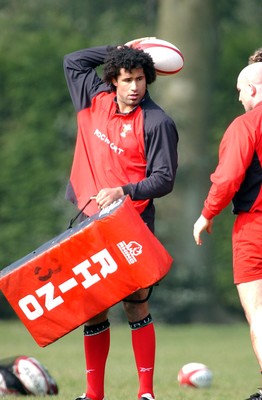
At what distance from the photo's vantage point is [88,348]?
705 cm

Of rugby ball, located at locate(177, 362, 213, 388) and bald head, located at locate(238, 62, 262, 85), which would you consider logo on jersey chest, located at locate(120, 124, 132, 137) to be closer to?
bald head, located at locate(238, 62, 262, 85)

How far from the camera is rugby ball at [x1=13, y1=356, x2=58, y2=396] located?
799 centimetres

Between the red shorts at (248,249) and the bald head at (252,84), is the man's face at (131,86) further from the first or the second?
the red shorts at (248,249)

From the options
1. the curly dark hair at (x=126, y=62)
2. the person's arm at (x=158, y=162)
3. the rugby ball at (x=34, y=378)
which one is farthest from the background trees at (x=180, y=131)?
the person's arm at (x=158, y=162)

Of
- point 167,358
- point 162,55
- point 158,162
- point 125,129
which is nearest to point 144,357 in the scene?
point 158,162

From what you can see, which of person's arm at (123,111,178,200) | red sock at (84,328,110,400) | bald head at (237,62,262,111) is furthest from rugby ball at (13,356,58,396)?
bald head at (237,62,262,111)

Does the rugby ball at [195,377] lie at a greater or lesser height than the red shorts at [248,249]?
lesser

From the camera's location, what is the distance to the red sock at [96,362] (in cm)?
703

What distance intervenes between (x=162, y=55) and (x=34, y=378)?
2.43 metres

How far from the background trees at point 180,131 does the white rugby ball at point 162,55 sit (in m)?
10.6

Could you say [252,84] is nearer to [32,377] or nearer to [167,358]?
[32,377]

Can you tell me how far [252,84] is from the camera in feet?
21.5

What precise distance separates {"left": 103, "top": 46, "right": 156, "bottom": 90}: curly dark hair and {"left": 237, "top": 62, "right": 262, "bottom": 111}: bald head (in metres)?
0.66

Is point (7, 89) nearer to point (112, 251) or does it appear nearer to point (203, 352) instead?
point (203, 352)
